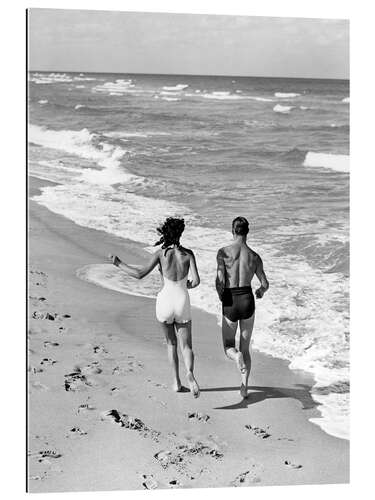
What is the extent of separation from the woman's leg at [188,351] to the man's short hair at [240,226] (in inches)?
28.6

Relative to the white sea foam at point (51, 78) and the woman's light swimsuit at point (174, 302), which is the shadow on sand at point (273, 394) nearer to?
the woman's light swimsuit at point (174, 302)

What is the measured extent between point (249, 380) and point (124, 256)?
49.7 inches

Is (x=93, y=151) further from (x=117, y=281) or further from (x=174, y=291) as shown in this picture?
(x=174, y=291)

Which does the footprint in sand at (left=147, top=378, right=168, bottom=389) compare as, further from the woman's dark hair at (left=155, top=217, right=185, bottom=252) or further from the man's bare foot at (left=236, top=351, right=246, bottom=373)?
the woman's dark hair at (left=155, top=217, right=185, bottom=252)

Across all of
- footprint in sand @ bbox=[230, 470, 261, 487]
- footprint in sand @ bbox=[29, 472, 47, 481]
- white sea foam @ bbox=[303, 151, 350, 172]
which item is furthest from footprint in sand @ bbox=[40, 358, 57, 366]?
white sea foam @ bbox=[303, 151, 350, 172]

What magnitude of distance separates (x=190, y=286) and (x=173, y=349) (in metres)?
0.49

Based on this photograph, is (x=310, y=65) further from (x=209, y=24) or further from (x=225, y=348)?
(x=225, y=348)

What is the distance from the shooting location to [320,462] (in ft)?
22.6

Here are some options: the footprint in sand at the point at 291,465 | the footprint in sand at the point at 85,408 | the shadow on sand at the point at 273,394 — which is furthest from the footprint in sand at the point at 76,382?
the footprint in sand at the point at 291,465

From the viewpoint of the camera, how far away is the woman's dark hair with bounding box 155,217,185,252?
273 inches

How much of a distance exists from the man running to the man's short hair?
3.2 inches

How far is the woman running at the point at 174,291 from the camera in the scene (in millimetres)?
6836

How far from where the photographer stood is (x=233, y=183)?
25.3 ft
